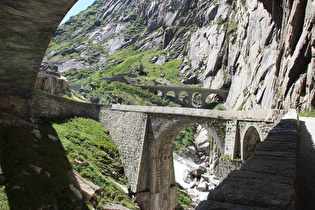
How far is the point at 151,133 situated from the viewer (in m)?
20.4

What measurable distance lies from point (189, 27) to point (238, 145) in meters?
82.4

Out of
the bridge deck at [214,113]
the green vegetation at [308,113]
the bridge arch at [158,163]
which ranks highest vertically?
the green vegetation at [308,113]

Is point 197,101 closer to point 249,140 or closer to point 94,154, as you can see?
point 94,154

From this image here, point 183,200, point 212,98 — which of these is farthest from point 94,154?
point 212,98

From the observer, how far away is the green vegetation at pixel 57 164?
1012 cm

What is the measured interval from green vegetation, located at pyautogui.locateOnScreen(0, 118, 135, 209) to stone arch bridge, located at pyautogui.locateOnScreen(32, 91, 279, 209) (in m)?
1.28

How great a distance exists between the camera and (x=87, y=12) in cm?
17788

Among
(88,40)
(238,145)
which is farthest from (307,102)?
(88,40)

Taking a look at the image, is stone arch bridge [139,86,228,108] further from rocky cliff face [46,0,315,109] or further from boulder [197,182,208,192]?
boulder [197,182,208,192]

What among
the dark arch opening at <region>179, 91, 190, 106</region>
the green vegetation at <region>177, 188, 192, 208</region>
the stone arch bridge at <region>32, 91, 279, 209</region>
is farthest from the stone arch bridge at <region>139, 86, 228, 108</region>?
the stone arch bridge at <region>32, 91, 279, 209</region>

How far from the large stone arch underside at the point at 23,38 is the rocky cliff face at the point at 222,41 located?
14.0 m

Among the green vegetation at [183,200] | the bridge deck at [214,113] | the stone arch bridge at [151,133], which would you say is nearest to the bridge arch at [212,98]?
the green vegetation at [183,200]

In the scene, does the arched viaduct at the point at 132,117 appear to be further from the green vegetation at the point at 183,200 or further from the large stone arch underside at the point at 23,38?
the green vegetation at the point at 183,200

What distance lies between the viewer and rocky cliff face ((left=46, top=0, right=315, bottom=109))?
59.7 ft
